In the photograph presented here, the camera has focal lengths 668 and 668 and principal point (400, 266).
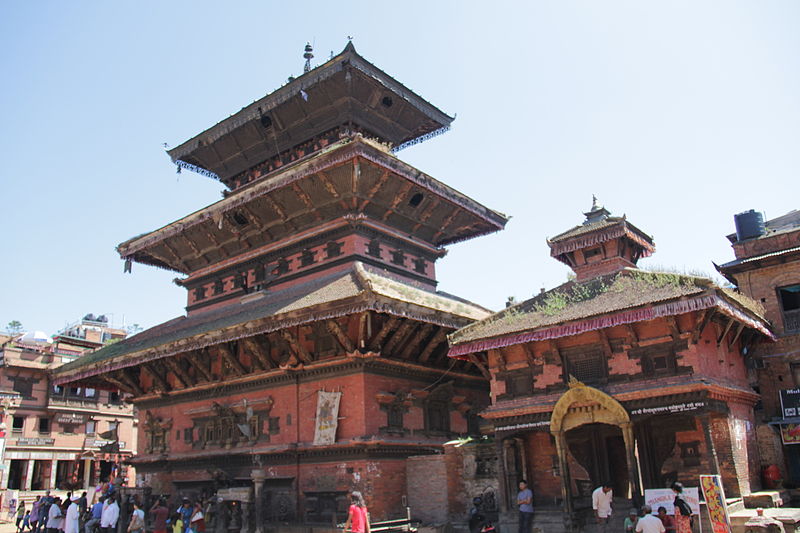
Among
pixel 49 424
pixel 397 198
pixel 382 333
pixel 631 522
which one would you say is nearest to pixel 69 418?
pixel 49 424

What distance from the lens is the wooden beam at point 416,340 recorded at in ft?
70.7

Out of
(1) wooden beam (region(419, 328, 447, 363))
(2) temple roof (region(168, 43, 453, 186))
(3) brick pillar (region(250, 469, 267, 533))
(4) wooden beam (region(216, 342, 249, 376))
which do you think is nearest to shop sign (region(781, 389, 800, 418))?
(1) wooden beam (region(419, 328, 447, 363))

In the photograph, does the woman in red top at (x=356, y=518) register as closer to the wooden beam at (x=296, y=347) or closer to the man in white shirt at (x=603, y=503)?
the man in white shirt at (x=603, y=503)

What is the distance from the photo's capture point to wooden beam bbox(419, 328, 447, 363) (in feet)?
72.6

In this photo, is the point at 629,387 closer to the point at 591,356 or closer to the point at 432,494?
the point at 591,356

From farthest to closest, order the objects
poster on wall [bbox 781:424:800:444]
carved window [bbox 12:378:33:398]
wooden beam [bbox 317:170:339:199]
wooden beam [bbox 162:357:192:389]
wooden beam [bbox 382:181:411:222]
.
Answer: carved window [bbox 12:378:33:398] → wooden beam [bbox 162:357:192:389] → wooden beam [bbox 382:181:411:222] → wooden beam [bbox 317:170:339:199] → poster on wall [bbox 781:424:800:444]

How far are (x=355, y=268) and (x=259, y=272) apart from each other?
6805 millimetres

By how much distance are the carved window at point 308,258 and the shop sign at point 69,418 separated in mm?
32164

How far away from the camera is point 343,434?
20.4 metres

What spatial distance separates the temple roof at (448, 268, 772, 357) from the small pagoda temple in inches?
104

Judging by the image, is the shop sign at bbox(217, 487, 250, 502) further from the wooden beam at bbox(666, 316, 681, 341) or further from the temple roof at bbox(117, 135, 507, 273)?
the wooden beam at bbox(666, 316, 681, 341)

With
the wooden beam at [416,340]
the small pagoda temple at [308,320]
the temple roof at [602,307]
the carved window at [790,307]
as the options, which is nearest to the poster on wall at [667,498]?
the temple roof at [602,307]

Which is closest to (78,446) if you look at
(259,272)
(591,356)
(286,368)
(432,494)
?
(259,272)

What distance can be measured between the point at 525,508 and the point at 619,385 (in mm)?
3858
